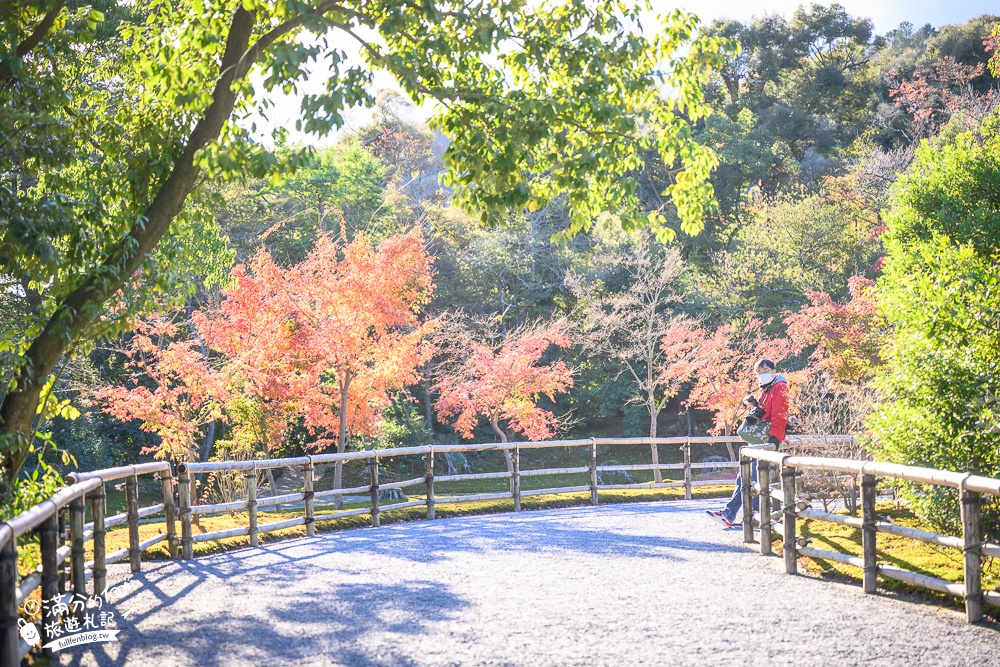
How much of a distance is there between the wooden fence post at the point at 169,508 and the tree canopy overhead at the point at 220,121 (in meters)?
1.66

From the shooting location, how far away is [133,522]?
7.67 metres

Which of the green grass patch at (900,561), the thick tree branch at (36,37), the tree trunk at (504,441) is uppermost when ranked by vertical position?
the thick tree branch at (36,37)

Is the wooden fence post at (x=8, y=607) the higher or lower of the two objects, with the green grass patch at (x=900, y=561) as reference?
higher

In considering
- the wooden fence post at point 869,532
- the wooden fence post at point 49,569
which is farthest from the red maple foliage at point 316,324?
the wooden fence post at point 869,532

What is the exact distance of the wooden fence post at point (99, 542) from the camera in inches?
260

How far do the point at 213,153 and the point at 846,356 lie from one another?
1615cm

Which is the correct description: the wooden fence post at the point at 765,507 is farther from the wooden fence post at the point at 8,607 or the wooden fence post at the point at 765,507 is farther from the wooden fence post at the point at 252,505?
the wooden fence post at the point at 8,607

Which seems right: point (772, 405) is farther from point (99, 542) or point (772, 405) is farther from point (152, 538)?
point (99, 542)

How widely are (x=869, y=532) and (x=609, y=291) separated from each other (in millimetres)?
23103

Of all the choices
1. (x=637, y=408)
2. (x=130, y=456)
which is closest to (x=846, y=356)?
(x=637, y=408)

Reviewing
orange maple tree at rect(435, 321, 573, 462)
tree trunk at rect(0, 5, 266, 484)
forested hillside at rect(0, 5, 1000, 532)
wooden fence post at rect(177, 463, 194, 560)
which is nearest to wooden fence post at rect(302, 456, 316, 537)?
wooden fence post at rect(177, 463, 194, 560)

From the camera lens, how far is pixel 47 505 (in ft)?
16.2

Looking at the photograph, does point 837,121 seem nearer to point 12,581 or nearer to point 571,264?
point 571,264

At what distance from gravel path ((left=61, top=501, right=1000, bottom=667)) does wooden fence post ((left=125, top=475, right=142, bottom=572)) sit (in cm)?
18
